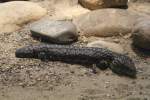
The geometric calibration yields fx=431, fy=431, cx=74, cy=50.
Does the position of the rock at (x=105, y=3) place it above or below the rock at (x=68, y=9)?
above

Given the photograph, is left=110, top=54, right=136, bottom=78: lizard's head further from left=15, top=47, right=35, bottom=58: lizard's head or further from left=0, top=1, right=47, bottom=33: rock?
left=0, top=1, right=47, bottom=33: rock

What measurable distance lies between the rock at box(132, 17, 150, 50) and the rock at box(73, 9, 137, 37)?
1.03ft

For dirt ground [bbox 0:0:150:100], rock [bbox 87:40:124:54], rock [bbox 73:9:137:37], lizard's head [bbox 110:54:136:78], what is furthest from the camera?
rock [bbox 73:9:137:37]

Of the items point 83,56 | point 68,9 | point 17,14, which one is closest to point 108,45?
point 83,56

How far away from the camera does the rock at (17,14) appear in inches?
256

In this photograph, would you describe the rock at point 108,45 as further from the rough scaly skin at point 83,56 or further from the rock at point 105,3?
the rock at point 105,3

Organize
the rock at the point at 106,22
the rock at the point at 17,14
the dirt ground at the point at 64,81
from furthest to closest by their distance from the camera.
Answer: the rock at the point at 17,14 → the rock at the point at 106,22 → the dirt ground at the point at 64,81

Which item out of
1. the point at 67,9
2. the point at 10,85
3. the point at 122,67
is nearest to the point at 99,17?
the point at 67,9

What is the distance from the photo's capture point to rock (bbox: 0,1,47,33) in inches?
256

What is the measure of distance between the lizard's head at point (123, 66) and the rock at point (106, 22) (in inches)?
31.7

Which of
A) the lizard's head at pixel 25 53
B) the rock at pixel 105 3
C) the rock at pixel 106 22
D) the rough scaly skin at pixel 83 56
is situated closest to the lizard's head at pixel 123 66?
the rough scaly skin at pixel 83 56

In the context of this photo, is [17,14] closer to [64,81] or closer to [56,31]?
[56,31]

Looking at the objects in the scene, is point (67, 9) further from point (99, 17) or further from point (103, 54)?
point (103, 54)

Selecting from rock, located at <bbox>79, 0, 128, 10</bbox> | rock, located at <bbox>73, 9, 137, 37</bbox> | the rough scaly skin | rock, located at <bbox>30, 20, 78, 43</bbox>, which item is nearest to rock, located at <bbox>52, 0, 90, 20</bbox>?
rock, located at <bbox>79, 0, 128, 10</bbox>
